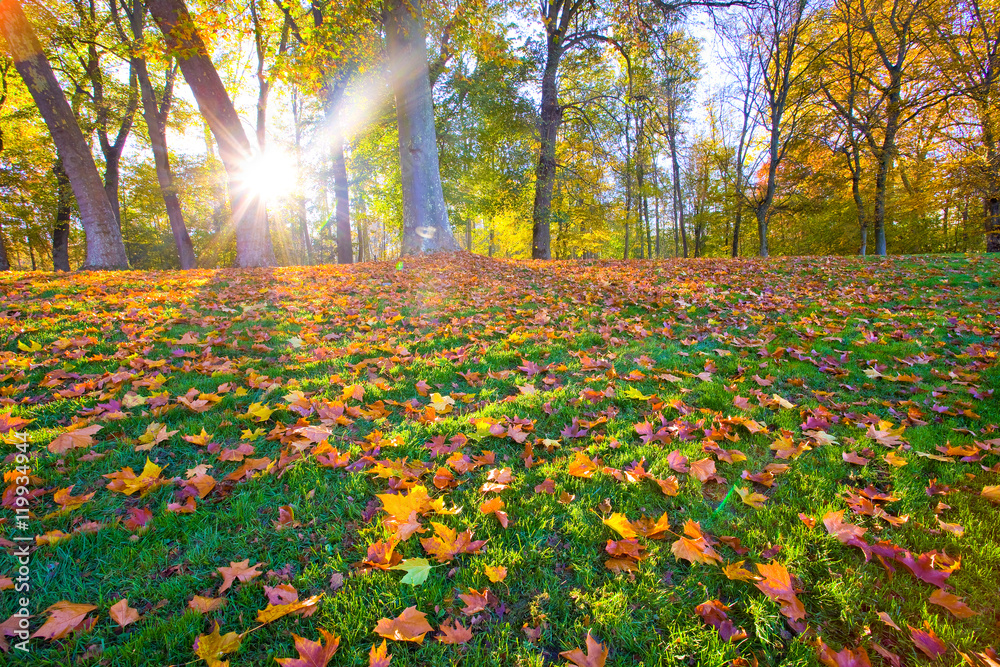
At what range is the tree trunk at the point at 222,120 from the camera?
8180 mm

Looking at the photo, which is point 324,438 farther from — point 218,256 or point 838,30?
point 218,256

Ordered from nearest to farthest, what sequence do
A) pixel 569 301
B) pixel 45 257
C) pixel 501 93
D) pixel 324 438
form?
1. pixel 324 438
2. pixel 569 301
3. pixel 501 93
4. pixel 45 257

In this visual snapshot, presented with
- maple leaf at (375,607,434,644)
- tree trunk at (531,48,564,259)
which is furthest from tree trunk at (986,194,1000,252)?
maple leaf at (375,607,434,644)

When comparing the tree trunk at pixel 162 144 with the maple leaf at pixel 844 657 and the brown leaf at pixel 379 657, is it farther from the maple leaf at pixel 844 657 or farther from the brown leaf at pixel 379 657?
the maple leaf at pixel 844 657

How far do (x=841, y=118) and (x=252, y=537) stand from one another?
84.0ft

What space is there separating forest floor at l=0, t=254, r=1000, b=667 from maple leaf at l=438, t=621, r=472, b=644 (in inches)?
0.5

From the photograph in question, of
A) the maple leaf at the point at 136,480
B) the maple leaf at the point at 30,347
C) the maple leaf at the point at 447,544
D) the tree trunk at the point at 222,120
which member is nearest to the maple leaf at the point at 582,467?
the maple leaf at the point at 447,544

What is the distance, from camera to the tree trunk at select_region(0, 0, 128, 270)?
766 centimetres

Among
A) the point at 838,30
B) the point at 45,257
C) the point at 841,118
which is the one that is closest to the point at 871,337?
the point at 841,118

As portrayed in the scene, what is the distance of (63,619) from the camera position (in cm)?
135

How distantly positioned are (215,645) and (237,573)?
29 centimetres

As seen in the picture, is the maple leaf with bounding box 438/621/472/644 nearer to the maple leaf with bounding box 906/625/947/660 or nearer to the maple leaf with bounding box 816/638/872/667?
the maple leaf with bounding box 816/638/872/667

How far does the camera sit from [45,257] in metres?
34.8

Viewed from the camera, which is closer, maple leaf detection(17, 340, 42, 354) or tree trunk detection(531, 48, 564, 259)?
maple leaf detection(17, 340, 42, 354)
